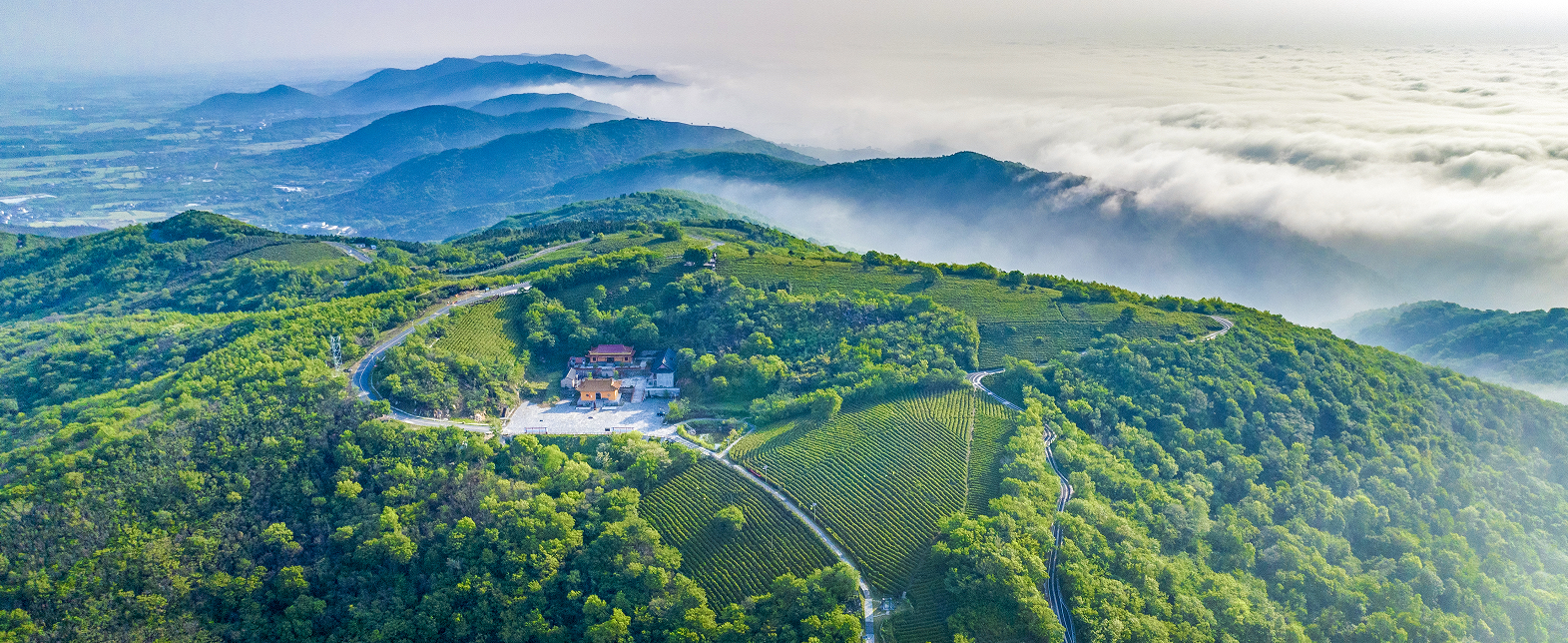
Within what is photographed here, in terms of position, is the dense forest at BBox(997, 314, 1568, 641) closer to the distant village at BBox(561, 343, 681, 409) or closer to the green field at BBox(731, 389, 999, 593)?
the green field at BBox(731, 389, 999, 593)

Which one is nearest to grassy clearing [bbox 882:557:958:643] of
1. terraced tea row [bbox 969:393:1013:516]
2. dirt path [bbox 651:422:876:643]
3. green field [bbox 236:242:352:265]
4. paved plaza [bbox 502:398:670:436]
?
dirt path [bbox 651:422:876:643]

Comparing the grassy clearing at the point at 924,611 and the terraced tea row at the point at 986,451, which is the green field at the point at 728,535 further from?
the terraced tea row at the point at 986,451

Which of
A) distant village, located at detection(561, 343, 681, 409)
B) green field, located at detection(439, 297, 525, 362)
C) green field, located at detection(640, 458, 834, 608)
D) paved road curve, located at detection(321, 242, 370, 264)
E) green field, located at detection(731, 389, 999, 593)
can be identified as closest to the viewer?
green field, located at detection(640, 458, 834, 608)

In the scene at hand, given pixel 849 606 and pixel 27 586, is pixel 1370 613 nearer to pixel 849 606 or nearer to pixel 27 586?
pixel 849 606

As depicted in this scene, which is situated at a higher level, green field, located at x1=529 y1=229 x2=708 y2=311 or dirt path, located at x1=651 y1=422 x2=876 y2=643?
green field, located at x1=529 y1=229 x2=708 y2=311

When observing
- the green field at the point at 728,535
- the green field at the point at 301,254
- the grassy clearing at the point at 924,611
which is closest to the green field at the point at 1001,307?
the grassy clearing at the point at 924,611

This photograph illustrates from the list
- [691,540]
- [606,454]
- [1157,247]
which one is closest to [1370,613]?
[691,540]
